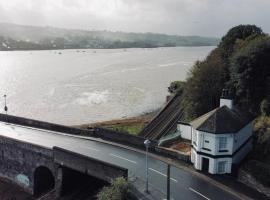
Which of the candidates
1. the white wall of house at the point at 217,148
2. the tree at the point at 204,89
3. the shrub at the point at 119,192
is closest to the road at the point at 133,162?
the white wall of house at the point at 217,148

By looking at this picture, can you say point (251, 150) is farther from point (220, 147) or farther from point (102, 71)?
point (102, 71)

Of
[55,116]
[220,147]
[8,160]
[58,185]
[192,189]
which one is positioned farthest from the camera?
[55,116]

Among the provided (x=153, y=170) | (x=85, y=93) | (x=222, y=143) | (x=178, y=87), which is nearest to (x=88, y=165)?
(x=153, y=170)

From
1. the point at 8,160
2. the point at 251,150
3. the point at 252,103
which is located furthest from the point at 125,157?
the point at 252,103

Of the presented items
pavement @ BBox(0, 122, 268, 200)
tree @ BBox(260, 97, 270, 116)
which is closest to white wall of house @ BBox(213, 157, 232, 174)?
pavement @ BBox(0, 122, 268, 200)

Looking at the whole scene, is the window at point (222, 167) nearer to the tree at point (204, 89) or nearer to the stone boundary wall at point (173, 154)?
the stone boundary wall at point (173, 154)

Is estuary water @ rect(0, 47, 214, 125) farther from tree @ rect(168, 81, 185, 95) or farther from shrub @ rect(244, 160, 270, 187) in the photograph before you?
shrub @ rect(244, 160, 270, 187)

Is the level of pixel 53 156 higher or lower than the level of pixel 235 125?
lower

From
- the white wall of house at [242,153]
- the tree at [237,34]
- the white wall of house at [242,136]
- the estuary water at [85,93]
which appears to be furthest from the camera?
the estuary water at [85,93]
